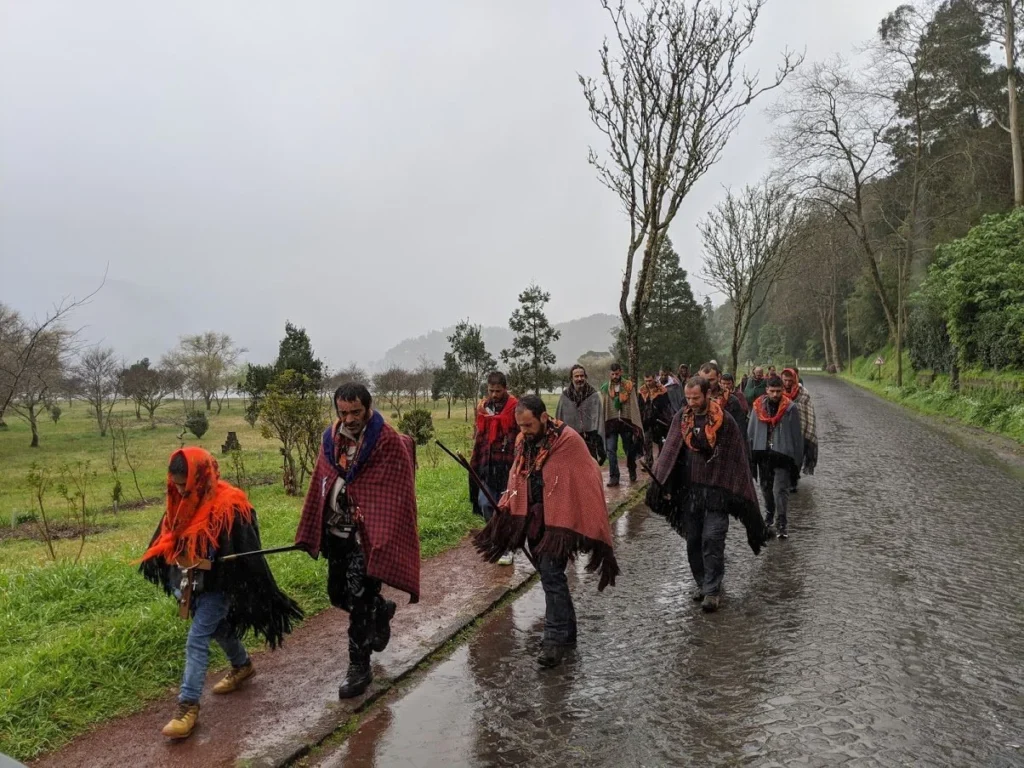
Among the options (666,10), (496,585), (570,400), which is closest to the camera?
(496,585)

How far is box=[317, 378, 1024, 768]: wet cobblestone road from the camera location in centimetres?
361

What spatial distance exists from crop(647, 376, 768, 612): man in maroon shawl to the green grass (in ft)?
41.9

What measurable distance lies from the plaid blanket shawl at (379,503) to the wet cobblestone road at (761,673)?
856mm

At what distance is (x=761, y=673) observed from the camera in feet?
14.5

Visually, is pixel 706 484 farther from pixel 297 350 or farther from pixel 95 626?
pixel 297 350

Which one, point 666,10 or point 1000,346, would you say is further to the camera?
point 1000,346

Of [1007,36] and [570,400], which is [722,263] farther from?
[570,400]

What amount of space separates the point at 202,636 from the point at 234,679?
1.70 ft

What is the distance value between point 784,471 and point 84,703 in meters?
6.80

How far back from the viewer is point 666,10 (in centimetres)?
1162

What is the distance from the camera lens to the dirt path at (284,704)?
3664 mm

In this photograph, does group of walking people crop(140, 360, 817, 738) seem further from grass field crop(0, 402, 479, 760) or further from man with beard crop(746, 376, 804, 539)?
man with beard crop(746, 376, 804, 539)

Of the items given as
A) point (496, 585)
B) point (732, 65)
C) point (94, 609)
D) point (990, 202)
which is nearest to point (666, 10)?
point (732, 65)

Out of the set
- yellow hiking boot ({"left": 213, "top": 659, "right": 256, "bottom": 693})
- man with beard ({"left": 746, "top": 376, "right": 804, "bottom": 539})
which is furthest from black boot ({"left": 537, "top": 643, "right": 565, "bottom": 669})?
man with beard ({"left": 746, "top": 376, "right": 804, "bottom": 539})
